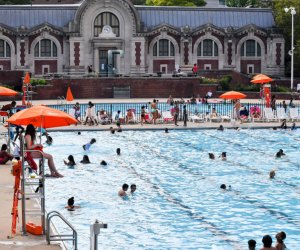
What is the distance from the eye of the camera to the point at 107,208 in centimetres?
2716

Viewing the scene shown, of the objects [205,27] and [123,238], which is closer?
[123,238]

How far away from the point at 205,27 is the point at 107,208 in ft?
195

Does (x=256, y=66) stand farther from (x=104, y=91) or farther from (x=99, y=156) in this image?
(x=99, y=156)

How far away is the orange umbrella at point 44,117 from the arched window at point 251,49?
60879 mm

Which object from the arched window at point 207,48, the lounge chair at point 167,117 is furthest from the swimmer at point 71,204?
the arched window at point 207,48

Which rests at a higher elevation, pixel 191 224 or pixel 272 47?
pixel 272 47

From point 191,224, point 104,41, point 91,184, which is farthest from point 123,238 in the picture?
point 104,41

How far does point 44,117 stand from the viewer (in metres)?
26.7

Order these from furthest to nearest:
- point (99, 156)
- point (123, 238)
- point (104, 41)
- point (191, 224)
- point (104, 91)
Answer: point (104, 41) → point (104, 91) → point (99, 156) → point (191, 224) → point (123, 238)

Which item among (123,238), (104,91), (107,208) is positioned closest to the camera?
(123,238)

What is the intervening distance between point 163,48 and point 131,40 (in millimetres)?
3318

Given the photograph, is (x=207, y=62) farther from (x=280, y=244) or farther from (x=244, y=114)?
(x=280, y=244)

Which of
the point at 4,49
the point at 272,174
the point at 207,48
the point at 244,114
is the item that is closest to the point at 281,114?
the point at 244,114

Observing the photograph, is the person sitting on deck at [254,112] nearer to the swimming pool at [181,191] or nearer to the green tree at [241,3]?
the swimming pool at [181,191]
